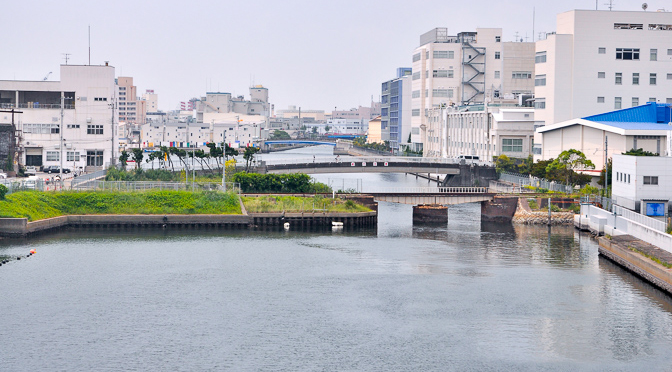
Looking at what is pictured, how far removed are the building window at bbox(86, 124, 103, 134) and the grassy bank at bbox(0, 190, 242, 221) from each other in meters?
25.6

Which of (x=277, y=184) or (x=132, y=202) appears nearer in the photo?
(x=132, y=202)

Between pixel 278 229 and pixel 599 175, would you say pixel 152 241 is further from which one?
pixel 599 175

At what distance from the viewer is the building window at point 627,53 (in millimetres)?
80625

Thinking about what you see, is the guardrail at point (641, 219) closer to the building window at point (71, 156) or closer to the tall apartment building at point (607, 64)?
the tall apartment building at point (607, 64)

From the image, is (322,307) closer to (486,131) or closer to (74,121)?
(74,121)

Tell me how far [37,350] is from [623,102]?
211ft

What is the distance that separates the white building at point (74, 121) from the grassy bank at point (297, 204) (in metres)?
26.9

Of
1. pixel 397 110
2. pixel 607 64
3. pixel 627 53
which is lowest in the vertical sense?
pixel 607 64

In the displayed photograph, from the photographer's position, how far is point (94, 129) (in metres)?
84.6

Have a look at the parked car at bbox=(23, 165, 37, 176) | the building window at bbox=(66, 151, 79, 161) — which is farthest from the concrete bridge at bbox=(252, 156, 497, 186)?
the parked car at bbox=(23, 165, 37, 176)

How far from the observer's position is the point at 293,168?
266 feet

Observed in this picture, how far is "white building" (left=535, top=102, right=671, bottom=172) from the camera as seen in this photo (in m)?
64.6

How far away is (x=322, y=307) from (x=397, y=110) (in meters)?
126

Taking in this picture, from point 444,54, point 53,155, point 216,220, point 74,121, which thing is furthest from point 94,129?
point 444,54
